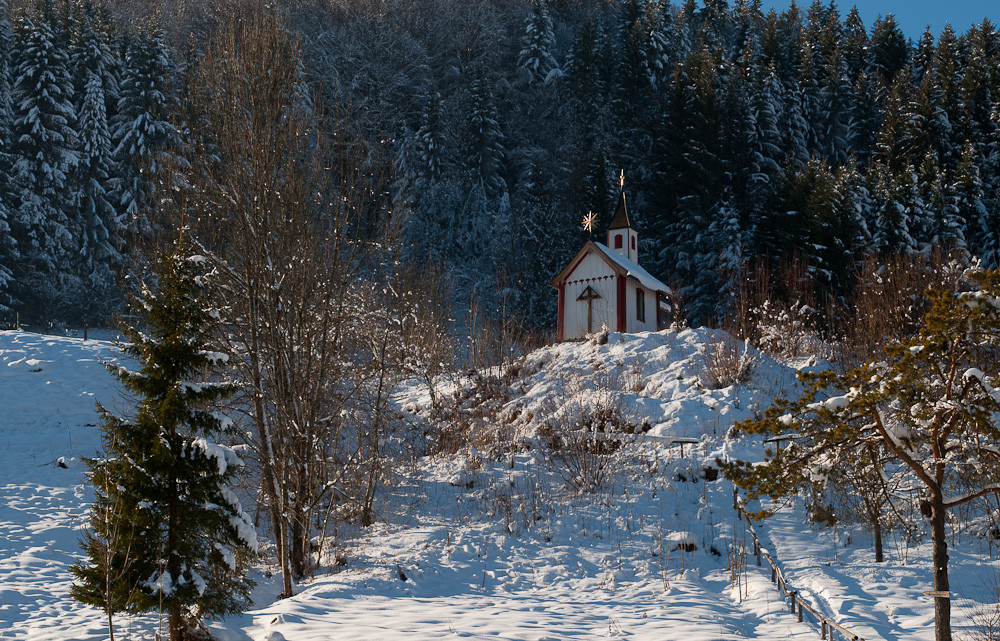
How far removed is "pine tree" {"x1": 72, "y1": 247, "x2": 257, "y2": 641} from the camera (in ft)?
23.1

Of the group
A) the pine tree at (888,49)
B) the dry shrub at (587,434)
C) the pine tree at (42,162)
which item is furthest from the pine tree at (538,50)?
the dry shrub at (587,434)

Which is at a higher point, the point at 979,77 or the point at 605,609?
the point at 979,77

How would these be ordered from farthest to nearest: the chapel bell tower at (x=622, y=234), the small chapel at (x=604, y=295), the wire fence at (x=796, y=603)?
the chapel bell tower at (x=622, y=234)
the small chapel at (x=604, y=295)
the wire fence at (x=796, y=603)

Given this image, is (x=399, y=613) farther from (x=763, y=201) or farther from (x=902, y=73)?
(x=902, y=73)

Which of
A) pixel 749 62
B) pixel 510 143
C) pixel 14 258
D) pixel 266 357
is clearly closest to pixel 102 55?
pixel 14 258

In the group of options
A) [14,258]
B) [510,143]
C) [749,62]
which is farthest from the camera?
[510,143]

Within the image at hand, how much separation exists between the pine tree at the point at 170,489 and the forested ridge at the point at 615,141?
20030 millimetres

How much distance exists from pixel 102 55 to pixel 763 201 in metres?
41.4

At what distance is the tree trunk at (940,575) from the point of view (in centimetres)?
556

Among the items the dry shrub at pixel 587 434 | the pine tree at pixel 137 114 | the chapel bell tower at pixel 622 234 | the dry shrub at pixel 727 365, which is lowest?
the dry shrub at pixel 587 434

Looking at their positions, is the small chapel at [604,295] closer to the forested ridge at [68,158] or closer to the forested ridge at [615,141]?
the forested ridge at [615,141]

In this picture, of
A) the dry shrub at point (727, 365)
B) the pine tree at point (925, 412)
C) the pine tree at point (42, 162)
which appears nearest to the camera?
the pine tree at point (925, 412)

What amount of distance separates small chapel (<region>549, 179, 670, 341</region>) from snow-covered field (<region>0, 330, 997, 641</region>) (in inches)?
249

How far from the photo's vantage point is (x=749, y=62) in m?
45.7
